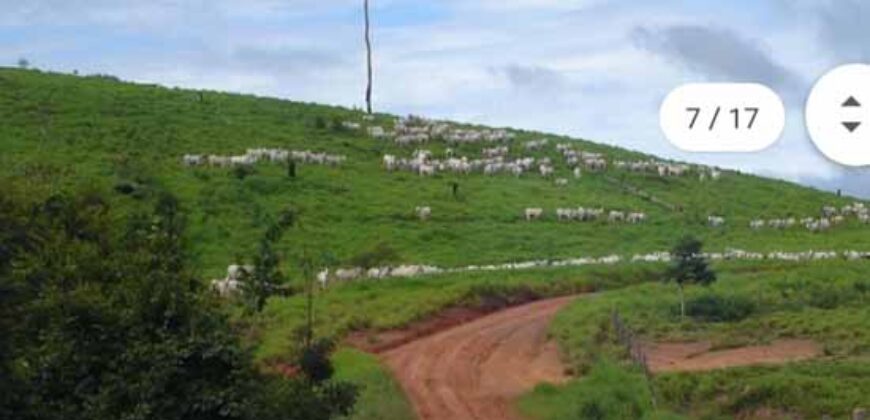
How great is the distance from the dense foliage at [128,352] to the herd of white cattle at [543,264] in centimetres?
1516

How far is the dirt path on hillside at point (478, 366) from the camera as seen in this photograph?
80.4 feet

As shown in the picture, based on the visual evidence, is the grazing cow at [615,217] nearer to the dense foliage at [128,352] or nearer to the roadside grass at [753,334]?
the roadside grass at [753,334]

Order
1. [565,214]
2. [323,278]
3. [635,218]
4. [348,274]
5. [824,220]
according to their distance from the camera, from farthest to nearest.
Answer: [824,220] → [635,218] → [565,214] → [348,274] → [323,278]

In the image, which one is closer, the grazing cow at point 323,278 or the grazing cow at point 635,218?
the grazing cow at point 323,278

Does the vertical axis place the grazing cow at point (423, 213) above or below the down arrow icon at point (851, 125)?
below

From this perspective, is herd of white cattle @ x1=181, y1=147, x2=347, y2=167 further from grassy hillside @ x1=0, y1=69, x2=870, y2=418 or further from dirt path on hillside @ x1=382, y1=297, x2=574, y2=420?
dirt path on hillside @ x1=382, y1=297, x2=574, y2=420

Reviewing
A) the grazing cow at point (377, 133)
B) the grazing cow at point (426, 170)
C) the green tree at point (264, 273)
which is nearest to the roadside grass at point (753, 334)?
the green tree at point (264, 273)

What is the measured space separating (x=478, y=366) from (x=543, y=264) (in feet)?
42.9

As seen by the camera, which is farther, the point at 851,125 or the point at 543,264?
the point at 543,264

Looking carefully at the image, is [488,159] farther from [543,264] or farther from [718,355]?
[718,355]

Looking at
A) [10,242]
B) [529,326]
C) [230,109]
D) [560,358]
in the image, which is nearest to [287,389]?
[10,242]

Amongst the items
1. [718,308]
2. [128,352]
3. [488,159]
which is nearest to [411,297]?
[718,308]

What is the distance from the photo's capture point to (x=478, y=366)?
27859mm

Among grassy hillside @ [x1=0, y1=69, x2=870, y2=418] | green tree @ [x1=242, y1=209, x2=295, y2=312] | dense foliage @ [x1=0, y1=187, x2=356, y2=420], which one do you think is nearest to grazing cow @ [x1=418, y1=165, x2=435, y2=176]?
grassy hillside @ [x1=0, y1=69, x2=870, y2=418]
